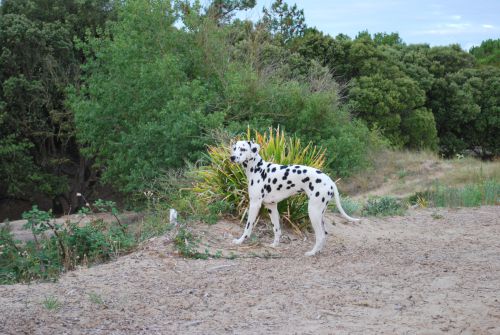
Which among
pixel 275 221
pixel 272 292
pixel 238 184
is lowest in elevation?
pixel 272 292

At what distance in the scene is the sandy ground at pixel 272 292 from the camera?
6309 millimetres

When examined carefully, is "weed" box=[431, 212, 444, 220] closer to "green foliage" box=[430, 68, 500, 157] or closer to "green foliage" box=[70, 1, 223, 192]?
"green foliage" box=[70, 1, 223, 192]

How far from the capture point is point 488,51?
54.3 meters

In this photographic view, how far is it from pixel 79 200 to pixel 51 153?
7.88 ft

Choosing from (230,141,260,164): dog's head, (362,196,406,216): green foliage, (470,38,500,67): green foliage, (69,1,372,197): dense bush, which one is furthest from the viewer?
(470,38,500,67): green foliage

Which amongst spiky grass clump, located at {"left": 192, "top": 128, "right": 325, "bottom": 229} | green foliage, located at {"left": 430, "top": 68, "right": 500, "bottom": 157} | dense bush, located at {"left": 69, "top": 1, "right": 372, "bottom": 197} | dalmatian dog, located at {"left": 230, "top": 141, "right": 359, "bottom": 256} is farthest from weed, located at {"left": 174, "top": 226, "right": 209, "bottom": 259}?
green foliage, located at {"left": 430, "top": 68, "right": 500, "bottom": 157}

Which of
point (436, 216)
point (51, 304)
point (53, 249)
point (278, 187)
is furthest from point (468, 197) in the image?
point (51, 304)

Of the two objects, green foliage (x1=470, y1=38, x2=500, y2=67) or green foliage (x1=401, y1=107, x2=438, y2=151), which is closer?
green foliage (x1=401, y1=107, x2=438, y2=151)

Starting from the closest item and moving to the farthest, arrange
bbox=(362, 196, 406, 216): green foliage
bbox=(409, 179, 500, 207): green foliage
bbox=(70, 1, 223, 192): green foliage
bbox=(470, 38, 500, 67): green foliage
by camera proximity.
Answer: bbox=(362, 196, 406, 216): green foliage, bbox=(409, 179, 500, 207): green foliage, bbox=(70, 1, 223, 192): green foliage, bbox=(470, 38, 500, 67): green foliage

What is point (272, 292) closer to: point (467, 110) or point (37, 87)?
point (37, 87)

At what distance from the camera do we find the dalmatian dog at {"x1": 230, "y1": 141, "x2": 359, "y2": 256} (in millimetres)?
9578

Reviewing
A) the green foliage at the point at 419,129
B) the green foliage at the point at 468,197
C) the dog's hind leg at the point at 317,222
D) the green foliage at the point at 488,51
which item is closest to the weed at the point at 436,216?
the green foliage at the point at 468,197

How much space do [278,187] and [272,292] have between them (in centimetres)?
259

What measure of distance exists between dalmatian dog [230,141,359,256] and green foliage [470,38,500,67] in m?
44.8
